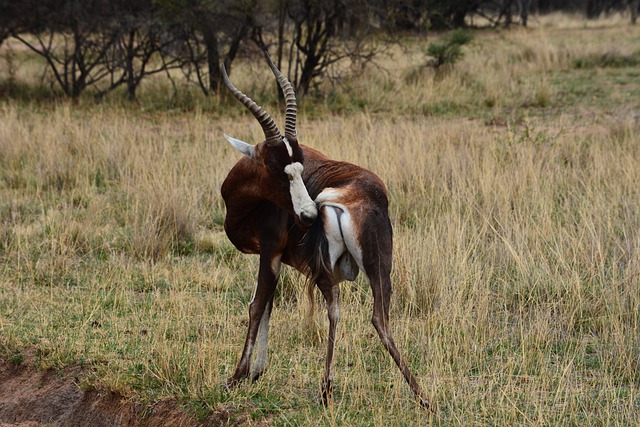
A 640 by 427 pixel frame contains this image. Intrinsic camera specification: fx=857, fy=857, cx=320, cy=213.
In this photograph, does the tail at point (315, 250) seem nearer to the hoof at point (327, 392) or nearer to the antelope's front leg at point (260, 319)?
the antelope's front leg at point (260, 319)

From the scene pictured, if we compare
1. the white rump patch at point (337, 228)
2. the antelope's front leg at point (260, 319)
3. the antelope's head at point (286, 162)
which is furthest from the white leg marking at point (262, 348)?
the antelope's head at point (286, 162)

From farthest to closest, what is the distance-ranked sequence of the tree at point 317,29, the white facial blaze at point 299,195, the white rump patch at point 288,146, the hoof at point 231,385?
the tree at point 317,29, the hoof at point 231,385, the white rump patch at point 288,146, the white facial blaze at point 299,195

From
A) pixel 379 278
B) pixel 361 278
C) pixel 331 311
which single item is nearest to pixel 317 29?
pixel 361 278

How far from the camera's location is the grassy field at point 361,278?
13.5 ft

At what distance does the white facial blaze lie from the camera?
344cm

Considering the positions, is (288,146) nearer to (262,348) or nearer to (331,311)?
(331,311)

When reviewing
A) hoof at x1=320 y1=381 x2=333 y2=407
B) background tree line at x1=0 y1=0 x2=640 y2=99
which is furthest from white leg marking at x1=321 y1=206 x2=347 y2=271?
background tree line at x1=0 y1=0 x2=640 y2=99

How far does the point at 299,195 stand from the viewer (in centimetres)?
349

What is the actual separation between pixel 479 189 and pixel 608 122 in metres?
3.88

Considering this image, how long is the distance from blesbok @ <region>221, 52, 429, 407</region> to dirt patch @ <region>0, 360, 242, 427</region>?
0.41 m

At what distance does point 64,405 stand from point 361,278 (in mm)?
2072

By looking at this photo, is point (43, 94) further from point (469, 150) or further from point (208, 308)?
point (208, 308)

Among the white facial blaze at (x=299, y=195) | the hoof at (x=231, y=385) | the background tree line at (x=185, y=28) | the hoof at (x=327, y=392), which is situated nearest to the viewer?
the white facial blaze at (x=299, y=195)

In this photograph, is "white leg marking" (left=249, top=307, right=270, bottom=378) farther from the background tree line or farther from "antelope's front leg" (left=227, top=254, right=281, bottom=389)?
Answer: the background tree line
